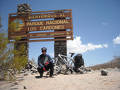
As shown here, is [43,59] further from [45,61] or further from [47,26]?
[47,26]

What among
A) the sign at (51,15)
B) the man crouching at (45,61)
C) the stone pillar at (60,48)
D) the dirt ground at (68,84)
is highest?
the sign at (51,15)

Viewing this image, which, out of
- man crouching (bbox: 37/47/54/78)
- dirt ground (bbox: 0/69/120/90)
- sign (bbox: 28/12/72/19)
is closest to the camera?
dirt ground (bbox: 0/69/120/90)

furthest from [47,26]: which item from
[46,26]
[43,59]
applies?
[43,59]

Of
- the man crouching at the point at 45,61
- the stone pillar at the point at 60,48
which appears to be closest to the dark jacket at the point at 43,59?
the man crouching at the point at 45,61

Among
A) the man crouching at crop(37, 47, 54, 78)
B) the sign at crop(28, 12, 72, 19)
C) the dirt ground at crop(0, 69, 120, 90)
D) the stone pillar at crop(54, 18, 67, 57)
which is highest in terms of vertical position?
the sign at crop(28, 12, 72, 19)

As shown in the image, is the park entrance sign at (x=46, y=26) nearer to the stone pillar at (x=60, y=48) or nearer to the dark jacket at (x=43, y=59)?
the stone pillar at (x=60, y=48)

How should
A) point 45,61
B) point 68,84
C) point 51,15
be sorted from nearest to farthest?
1. point 68,84
2. point 45,61
3. point 51,15

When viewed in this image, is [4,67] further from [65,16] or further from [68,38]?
[65,16]

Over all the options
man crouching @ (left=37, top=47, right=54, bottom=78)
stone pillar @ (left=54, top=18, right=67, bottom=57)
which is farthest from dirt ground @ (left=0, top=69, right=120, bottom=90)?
stone pillar @ (left=54, top=18, right=67, bottom=57)

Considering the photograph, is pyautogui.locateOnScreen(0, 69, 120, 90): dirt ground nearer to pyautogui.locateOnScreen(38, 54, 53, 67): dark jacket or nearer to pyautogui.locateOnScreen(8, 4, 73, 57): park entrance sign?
pyautogui.locateOnScreen(38, 54, 53, 67): dark jacket

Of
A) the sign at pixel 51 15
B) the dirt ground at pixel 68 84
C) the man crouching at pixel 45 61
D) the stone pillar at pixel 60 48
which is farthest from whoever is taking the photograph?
the sign at pixel 51 15

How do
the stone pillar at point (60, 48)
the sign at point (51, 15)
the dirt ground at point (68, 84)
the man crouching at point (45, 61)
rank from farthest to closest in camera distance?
the sign at point (51, 15), the stone pillar at point (60, 48), the man crouching at point (45, 61), the dirt ground at point (68, 84)

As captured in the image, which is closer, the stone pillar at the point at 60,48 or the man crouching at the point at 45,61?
the man crouching at the point at 45,61

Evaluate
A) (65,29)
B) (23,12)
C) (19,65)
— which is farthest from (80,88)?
(23,12)
